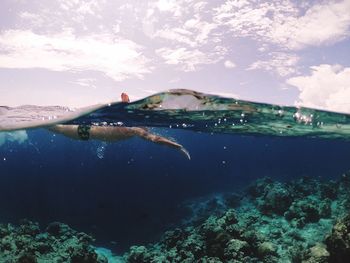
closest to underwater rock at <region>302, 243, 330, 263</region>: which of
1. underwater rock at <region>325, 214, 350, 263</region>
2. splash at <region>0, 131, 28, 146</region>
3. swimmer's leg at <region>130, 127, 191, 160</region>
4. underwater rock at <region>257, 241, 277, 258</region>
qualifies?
underwater rock at <region>325, 214, 350, 263</region>

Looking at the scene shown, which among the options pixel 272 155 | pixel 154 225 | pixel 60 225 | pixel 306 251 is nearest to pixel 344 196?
pixel 306 251

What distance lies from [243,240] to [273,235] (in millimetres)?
3156

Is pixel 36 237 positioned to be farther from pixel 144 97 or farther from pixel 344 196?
pixel 344 196

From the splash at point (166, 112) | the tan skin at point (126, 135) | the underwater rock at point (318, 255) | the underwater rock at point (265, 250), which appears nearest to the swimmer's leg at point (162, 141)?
the tan skin at point (126, 135)

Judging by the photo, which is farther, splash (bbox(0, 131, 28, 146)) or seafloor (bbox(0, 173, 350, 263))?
splash (bbox(0, 131, 28, 146))

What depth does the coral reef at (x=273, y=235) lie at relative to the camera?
1087 centimetres

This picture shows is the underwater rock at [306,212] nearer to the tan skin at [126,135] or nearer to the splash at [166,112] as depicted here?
the splash at [166,112]

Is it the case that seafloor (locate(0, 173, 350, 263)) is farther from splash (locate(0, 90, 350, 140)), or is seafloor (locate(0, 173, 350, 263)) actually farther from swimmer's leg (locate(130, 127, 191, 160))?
swimmer's leg (locate(130, 127, 191, 160))

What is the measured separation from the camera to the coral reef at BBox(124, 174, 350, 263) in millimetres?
10867

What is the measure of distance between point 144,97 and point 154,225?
13.8 meters

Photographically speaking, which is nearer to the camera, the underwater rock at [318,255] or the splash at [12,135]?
the underwater rock at [318,255]

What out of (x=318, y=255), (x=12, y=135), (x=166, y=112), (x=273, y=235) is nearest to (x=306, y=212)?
(x=273, y=235)

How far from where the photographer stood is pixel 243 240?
12469 mm

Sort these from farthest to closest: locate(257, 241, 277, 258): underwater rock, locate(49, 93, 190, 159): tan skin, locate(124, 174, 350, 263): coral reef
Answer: locate(257, 241, 277, 258): underwater rock < locate(124, 174, 350, 263): coral reef < locate(49, 93, 190, 159): tan skin
